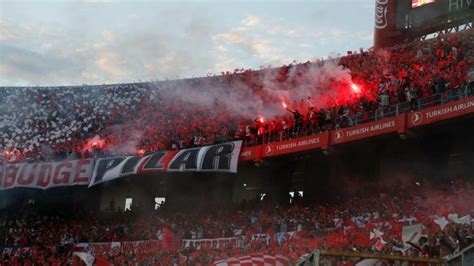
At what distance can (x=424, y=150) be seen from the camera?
20609mm

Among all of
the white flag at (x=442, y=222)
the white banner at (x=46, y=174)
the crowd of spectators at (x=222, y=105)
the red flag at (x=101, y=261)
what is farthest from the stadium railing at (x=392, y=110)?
the white banner at (x=46, y=174)

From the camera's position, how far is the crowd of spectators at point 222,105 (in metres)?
20.9

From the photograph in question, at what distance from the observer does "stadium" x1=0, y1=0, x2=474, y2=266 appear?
18.4 meters

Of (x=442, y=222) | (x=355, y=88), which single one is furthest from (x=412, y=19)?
(x=442, y=222)

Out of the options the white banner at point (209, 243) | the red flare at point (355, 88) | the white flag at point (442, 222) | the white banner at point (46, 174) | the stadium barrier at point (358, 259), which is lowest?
the stadium barrier at point (358, 259)

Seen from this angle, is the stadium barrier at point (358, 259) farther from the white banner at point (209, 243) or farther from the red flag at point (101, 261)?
the red flag at point (101, 261)

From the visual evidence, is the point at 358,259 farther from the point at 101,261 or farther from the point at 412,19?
the point at 412,19

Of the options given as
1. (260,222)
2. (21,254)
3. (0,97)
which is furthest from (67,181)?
(0,97)

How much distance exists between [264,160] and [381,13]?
8126mm

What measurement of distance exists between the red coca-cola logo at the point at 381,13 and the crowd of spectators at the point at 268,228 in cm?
811

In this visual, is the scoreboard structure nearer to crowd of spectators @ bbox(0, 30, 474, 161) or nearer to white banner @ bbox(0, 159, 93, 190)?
crowd of spectators @ bbox(0, 30, 474, 161)

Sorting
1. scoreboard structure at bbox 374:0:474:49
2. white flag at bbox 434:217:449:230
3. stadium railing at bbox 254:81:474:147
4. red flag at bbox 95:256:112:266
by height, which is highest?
scoreboard structure at bbox 374:0:474:49

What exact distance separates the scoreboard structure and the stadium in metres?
0.05

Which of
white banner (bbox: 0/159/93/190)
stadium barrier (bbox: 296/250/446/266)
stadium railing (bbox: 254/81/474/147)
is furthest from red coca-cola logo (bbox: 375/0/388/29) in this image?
stadium barrier (bbox: 296/250/446/266)
